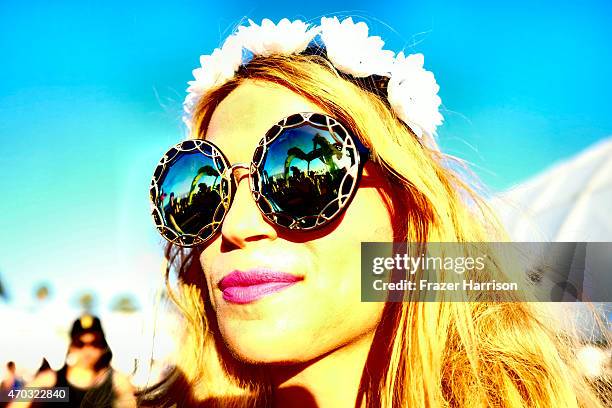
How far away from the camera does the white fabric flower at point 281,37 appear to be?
1722 mm

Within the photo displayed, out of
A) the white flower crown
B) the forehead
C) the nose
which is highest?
the white flower crown

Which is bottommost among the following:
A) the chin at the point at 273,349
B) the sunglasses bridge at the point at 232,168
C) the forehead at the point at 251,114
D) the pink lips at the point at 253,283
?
the chin at the point at 273,349

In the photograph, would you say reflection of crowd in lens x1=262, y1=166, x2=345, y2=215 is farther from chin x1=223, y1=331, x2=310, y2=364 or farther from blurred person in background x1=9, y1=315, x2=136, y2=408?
blurred person in background x1=9, y1=315, x2=136, y2=408

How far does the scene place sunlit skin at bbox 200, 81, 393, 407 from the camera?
141cm

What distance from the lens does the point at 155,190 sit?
1761mm

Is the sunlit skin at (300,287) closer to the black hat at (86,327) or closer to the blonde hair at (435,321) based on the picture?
the blonde hair at (435,321)

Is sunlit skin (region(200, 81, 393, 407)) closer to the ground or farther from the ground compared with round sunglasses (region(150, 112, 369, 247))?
closer to the ground

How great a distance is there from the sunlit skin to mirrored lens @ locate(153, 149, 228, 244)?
61mm

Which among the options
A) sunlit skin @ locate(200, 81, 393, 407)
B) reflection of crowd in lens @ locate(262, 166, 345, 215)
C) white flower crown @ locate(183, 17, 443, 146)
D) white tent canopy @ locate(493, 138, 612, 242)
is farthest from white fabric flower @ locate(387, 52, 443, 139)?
white tent canopy @ locate(493, 138, 612, 242)

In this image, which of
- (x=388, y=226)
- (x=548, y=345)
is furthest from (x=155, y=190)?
A: (x=548, y=345)

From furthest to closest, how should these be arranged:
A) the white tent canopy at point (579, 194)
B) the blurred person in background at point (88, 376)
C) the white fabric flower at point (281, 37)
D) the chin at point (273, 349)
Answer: the white tent canopy at point (579, 194), the blurred person in background at point (88, 376), the white fabric flower at point (281, 37), the chin at point (273, 349)

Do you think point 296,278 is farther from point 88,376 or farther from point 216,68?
point 88,376

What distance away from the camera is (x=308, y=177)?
1.41 meters

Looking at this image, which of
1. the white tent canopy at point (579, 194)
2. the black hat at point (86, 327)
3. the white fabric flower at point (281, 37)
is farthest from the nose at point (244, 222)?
the white tent canopy at point (579, 194)
